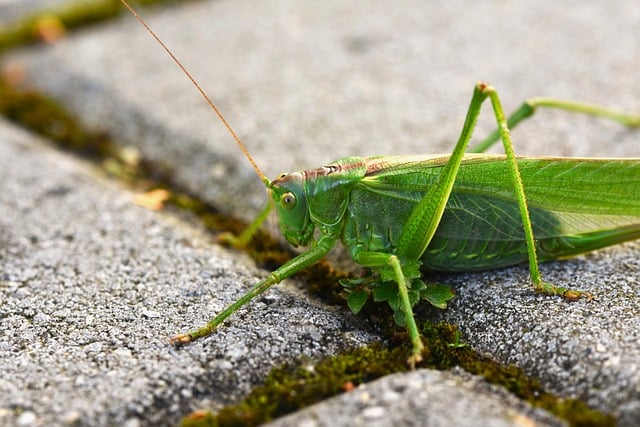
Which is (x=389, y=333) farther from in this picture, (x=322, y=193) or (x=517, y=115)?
(x=517, y=115)

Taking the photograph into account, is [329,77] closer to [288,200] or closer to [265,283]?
[288,200]

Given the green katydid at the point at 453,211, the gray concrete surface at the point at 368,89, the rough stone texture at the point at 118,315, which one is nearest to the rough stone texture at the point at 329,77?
the gray concrete surface at the point at 368,89

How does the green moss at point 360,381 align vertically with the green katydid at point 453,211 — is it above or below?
below

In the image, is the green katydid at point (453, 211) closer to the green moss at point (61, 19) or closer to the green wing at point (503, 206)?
the green wing at point (503, 206)

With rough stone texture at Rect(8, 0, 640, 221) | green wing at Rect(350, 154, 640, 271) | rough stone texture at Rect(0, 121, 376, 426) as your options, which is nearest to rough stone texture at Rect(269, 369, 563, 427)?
rough stone texture at Rect(0, 121, 376, 426)

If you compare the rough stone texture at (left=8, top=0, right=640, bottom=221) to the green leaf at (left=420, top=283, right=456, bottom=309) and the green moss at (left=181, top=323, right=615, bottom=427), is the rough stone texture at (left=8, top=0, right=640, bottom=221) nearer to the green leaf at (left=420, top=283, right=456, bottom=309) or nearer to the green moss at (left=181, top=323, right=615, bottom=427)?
the green leaf at (left=420, top=283, right=456, bottom=309)

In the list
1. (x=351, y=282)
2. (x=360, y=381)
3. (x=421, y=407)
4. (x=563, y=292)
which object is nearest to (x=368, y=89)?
(x=351, y=282)

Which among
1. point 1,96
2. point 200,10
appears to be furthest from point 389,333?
point 200,10
